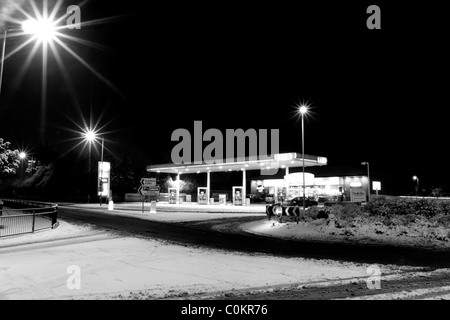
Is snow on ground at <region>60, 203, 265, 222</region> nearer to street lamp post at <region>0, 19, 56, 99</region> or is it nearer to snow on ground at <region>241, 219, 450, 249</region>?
snow on ground at <region>241, 219, 450, 249</region>

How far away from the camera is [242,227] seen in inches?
749

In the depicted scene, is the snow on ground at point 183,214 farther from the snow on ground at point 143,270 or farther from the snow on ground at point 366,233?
the snow on ground at point 143,270

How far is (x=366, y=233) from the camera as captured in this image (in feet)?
49.7

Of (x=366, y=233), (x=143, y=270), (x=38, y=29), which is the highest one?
(x=38, y=29)

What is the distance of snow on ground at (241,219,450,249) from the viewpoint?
13.8 m

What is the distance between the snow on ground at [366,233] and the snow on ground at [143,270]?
5296mm

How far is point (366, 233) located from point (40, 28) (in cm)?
1447

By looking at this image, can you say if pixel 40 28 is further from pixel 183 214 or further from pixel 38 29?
pixel 183 214

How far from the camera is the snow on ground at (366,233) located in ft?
45.1

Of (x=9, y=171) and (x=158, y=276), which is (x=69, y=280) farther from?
(x=9, y=171)

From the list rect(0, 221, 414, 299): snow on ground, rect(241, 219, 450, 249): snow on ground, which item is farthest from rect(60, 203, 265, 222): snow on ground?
rect(0, 221, 414, 299): snow on ground

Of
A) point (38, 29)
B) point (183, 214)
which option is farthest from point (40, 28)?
point (183, 214)

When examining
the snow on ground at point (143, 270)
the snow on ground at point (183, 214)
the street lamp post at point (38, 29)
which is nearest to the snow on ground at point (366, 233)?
the snow on ground at point (143, 270)
